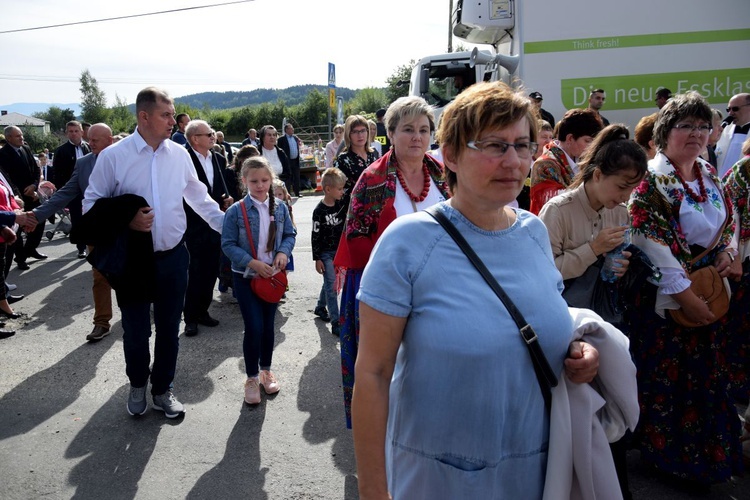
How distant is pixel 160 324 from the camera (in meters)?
4.09

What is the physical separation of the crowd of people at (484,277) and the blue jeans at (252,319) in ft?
Answer: 0.07

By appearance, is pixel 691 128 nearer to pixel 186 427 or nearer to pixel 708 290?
pixel 708 290

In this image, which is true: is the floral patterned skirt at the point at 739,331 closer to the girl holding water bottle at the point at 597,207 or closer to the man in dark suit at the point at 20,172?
the girl holding water bottle at the point at 597,207

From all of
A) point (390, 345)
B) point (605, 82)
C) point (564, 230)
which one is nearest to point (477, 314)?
point (390, 345)

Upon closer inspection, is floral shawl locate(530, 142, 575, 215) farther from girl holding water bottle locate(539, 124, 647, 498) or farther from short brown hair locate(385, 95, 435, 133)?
short brown hair locate(385, 95, 435, 133)

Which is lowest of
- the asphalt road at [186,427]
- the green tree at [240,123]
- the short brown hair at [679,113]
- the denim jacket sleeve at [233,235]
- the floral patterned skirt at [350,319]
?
the asphalt road at [186,427]

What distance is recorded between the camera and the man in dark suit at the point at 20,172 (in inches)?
373

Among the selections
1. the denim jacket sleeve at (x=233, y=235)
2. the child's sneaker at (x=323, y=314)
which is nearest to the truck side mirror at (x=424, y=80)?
the child's sneaker at (x=323, y=314)

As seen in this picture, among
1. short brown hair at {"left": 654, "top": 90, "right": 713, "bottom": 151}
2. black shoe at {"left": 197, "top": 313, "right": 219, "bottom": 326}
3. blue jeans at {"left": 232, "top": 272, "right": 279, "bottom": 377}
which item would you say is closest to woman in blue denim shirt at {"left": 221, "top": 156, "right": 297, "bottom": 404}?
blue jeans at {"left": 232, "top": 272, "right": 279, "bottom": 377}

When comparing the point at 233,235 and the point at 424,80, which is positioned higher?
the point at 424,80

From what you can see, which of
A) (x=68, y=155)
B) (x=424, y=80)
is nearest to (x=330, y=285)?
(x=424, y=80)

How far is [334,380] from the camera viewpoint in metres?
4.80

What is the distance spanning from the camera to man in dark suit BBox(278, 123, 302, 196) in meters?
15.4

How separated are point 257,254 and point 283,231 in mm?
291
